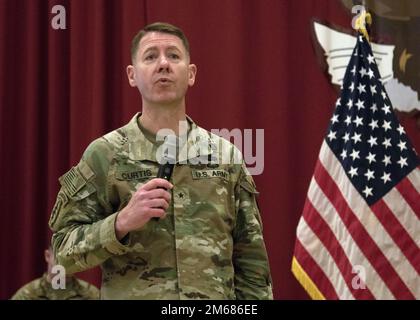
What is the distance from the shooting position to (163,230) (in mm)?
1994

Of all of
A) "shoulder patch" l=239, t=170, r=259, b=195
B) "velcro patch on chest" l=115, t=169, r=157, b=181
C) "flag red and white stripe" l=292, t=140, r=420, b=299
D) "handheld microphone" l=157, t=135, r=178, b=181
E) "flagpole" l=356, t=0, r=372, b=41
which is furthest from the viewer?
"flagpole" l=356, t=0, r=372, b=41

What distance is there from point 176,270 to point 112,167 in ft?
1.23

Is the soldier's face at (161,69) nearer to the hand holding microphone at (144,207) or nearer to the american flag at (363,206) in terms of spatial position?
the hand holding microphone at (144,207)

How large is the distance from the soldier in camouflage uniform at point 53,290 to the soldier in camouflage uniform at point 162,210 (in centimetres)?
193

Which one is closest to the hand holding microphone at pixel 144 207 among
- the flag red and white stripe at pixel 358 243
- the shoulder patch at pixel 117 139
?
the shoulder patch at pixel 117 139

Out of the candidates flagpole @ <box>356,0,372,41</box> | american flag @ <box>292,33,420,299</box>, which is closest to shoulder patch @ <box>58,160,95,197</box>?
american flag @ <box>292,33,420,299</box>

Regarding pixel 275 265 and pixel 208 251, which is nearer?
pixel 208 251

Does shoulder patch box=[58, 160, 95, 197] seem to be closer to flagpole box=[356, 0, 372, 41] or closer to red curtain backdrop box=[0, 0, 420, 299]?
red curtain backdrop box=[0, 0, 420, 299]

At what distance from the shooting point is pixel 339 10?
418cm

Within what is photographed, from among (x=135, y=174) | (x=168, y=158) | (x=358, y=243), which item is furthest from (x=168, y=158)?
(x=358, y=243)

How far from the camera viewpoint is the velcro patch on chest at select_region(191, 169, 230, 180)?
6.85 ft

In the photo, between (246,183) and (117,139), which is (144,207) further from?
(246,183)
